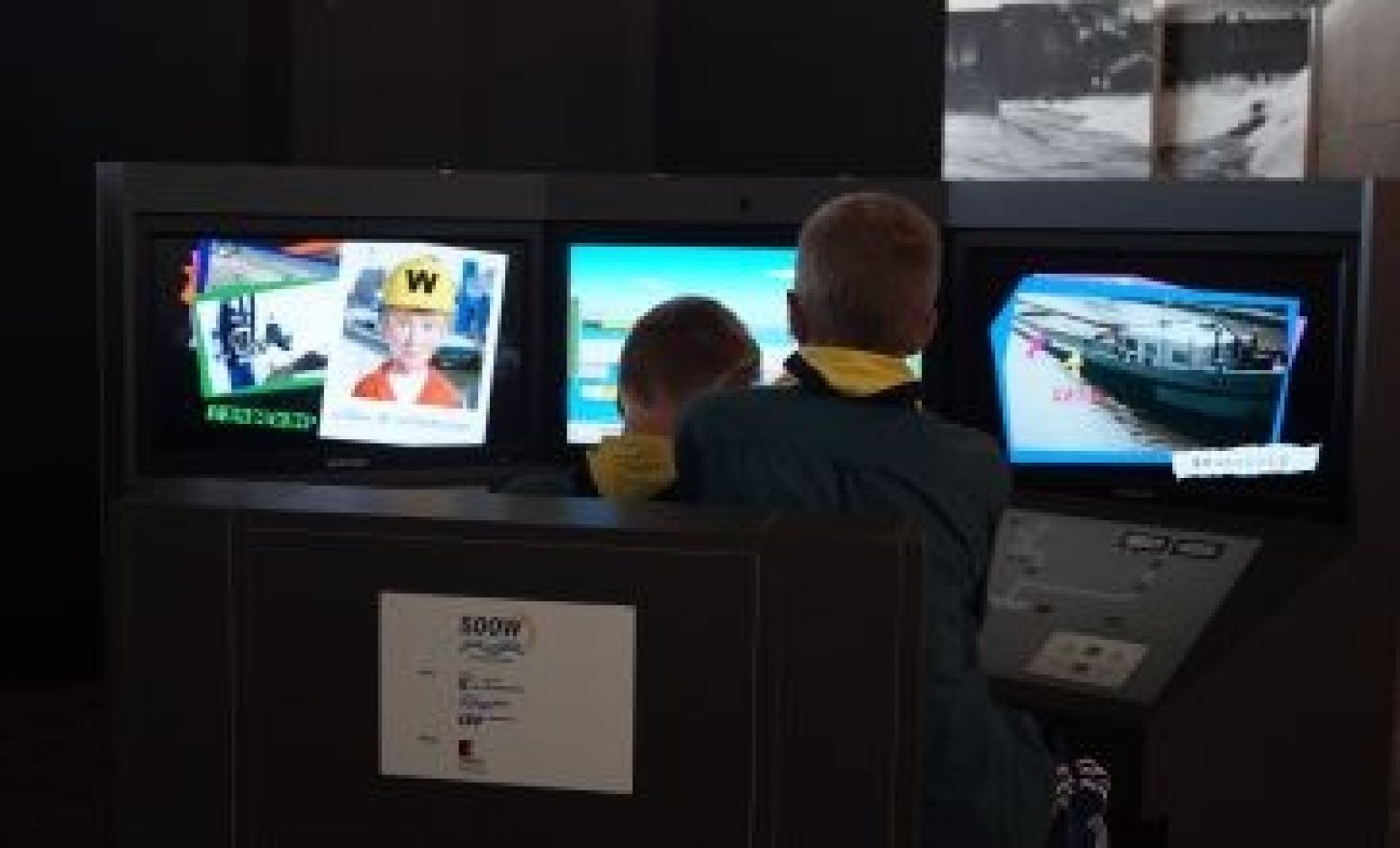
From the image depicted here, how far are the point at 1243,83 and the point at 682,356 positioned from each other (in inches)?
173

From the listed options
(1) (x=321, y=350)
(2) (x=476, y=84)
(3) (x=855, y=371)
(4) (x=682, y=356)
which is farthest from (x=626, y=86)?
(3) (x=855, y=371)

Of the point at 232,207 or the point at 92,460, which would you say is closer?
the point at 232,207

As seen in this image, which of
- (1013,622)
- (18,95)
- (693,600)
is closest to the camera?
(693,600)

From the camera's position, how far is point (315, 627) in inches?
49.9

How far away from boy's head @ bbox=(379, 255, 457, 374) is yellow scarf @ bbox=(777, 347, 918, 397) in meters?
1.35

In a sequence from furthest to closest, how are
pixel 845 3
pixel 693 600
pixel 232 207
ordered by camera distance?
pixel 845 3, pixel 232 207, pixel 693 600

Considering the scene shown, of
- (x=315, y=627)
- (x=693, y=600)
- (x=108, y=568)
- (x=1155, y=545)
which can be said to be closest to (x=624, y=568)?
(x=693, y=600)

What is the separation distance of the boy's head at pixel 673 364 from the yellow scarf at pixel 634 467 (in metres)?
0.06

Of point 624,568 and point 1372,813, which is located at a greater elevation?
point 624,568

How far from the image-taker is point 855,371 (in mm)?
1894

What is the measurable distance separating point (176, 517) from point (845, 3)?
8.62ft

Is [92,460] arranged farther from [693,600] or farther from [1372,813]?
[693,600]

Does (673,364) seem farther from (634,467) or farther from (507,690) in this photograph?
(507,690)

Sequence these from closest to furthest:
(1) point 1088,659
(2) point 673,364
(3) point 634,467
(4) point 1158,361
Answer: (3) point 634,467, (2) point 673,364, (1) point 1088,659, (4) point 1158,361
